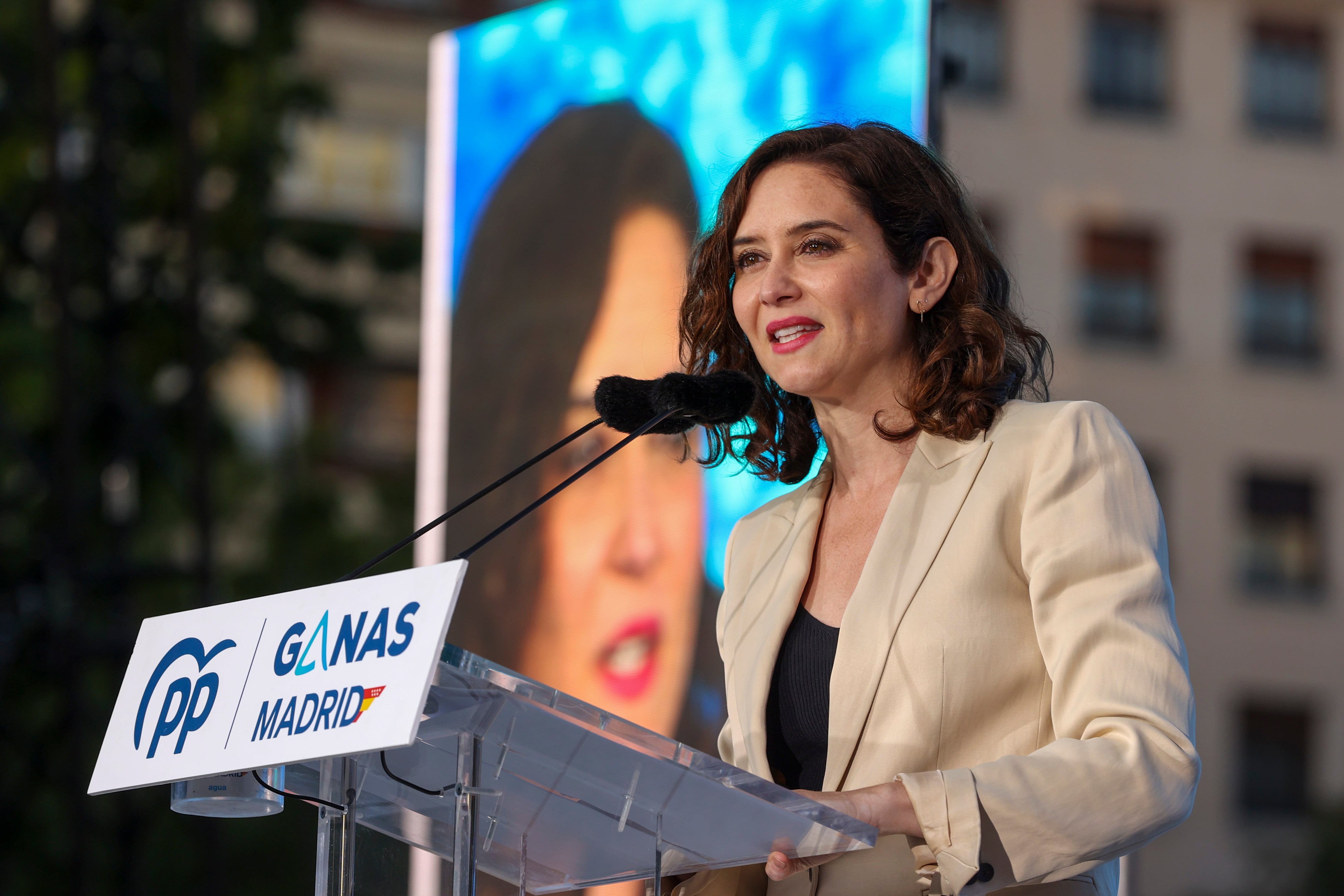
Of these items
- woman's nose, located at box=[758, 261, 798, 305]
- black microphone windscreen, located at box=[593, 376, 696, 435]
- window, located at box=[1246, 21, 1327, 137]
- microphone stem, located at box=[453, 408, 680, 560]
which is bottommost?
microphone stem, located at box=[453, 408, 680, 560]

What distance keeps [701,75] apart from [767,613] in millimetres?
2144

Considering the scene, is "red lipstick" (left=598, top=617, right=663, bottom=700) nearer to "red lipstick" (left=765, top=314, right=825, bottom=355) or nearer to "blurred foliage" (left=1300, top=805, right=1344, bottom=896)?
"red lipstick" (left=765, top=314, right=825, bottom=355)

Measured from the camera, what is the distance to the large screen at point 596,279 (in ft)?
12.9

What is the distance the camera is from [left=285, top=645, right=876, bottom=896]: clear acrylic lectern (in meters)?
1.58

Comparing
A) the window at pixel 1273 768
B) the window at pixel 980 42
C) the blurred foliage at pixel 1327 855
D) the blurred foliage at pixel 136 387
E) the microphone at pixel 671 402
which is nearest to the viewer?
the microphone at pixel 671 402

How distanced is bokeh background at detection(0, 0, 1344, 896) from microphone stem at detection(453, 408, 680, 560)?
7.06 metres

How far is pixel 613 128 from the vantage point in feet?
14.0

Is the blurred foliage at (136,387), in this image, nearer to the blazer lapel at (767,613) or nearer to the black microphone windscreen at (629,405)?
the blazer lapel at (767,613)

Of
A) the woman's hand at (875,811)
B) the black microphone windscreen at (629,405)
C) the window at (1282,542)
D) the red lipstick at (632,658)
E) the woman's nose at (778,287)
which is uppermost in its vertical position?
the woman's nose at (778,287)

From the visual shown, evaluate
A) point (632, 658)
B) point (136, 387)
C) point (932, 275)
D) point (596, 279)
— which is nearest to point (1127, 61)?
point (136, 387)

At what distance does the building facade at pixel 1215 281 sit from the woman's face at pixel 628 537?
49.5ft

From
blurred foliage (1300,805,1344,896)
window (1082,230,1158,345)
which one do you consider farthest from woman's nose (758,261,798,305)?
window (1082,230,1158,345)

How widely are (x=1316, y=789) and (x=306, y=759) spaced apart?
1877 centimetres

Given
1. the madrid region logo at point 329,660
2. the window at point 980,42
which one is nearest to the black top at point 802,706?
the madrid region logo at point 329,660
